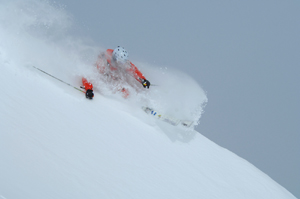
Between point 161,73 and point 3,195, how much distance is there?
6.99 m

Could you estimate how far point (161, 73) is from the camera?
887 cm

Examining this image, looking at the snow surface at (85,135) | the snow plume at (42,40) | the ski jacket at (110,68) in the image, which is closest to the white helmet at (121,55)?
the ski jacket at (110,68)

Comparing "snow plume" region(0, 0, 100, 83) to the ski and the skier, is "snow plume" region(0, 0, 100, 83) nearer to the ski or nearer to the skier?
the skier

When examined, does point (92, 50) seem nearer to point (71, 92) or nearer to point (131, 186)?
point (71, 92)

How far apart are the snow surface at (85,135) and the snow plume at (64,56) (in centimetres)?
3

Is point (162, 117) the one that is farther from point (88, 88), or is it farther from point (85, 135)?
point (85, 135)

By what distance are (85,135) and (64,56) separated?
3040mm

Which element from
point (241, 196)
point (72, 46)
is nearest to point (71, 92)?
point (72, 46)

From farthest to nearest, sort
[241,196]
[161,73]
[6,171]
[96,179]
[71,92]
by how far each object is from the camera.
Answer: [161,73] → [241,196] → [71,92] → [96,179] → [6,171]

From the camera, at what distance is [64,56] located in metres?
6.82

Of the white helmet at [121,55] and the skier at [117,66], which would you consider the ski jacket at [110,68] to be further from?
the white helmet at [121,55]

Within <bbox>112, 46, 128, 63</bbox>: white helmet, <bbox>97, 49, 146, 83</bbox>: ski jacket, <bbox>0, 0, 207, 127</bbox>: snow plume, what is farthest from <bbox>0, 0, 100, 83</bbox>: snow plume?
<bbox>112, 46, 128, 63</bbox>: white helmet

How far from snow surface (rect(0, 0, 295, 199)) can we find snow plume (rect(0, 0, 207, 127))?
0.03 meters

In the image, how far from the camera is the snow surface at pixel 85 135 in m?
3.58
